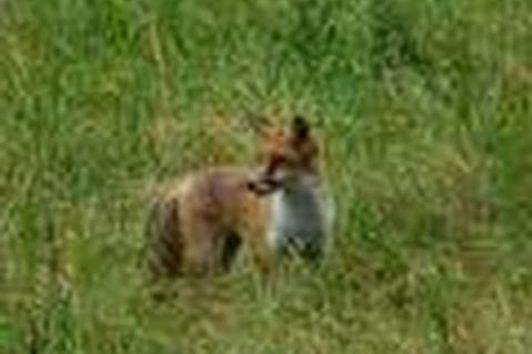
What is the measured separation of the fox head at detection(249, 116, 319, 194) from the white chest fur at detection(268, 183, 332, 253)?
60 mm

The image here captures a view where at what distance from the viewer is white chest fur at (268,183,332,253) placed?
7.20m

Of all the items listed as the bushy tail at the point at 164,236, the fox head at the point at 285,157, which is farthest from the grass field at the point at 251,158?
the fox head at the point at 285,157

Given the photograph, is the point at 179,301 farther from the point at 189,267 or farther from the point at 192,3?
the point at 192,3

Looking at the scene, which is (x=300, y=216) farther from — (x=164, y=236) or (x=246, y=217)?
(x=164, y=236)

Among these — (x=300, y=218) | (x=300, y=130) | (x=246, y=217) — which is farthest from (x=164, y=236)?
(x=300, y=130)

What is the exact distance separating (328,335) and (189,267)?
61cm

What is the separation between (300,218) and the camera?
7.23 m

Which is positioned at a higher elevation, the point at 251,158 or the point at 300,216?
the point at 251,158

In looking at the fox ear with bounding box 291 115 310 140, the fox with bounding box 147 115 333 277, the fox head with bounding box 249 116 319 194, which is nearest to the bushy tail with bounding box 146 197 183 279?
the fox with bounding box 147 115 333 277

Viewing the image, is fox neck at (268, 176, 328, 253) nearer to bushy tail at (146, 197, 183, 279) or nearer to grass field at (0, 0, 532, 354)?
grass field at (0, 0, 532, 354)

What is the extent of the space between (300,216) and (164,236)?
0.37 m

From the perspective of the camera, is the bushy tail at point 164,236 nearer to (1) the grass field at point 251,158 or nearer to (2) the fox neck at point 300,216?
(1) the grass field at point 251,158

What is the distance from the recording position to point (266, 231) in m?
7.20

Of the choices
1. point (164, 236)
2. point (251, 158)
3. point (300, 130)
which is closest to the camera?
point (300, 130)
